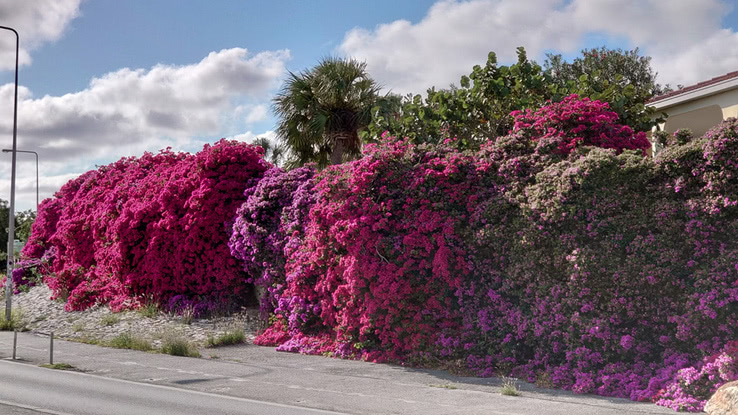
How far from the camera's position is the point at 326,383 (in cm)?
1191

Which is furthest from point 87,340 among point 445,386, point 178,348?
point 445,386

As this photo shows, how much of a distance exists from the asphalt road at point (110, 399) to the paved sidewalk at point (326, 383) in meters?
0.42

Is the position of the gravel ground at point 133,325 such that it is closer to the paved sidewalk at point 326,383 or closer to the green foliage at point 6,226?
the paved sidewalk at point 326,383

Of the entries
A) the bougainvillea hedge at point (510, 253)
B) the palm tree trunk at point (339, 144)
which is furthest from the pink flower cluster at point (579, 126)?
the palm tree trunk at point (339, 144)

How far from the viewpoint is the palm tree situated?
963 inches

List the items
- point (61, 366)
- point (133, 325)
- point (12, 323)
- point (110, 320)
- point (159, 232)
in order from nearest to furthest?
point (61, 366) < point (133, 325) < point (110, 320) < point (159, 232) < point (12, 323)

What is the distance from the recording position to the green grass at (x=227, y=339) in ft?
54.7

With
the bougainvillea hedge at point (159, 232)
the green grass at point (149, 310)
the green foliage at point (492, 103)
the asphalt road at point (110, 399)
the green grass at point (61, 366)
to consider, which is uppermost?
the green foliage at point (492, 103)

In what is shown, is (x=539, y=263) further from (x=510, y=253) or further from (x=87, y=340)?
(x=87, y=340)

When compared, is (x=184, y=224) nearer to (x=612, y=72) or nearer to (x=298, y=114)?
(x=298, y=114)

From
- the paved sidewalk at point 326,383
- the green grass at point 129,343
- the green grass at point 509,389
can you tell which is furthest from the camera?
the green grass at point 129,343

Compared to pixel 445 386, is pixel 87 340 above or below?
above

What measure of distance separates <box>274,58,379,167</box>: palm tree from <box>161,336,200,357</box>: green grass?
34.4 feet

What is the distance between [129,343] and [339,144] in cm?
1105
